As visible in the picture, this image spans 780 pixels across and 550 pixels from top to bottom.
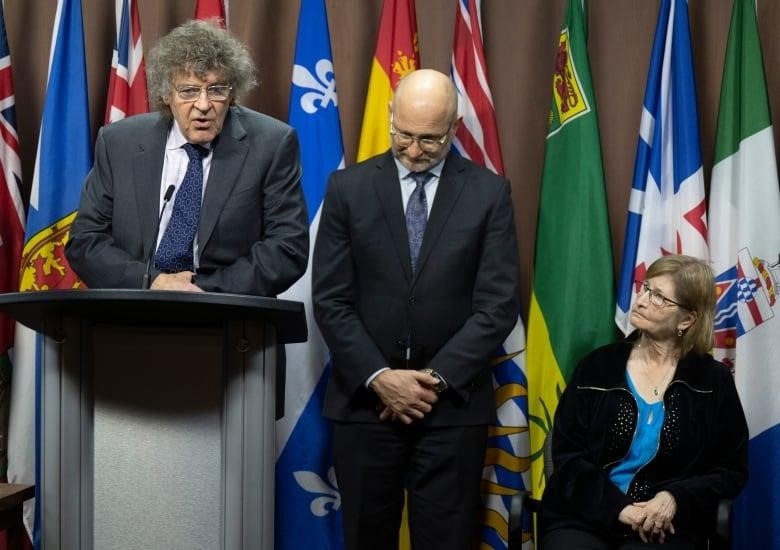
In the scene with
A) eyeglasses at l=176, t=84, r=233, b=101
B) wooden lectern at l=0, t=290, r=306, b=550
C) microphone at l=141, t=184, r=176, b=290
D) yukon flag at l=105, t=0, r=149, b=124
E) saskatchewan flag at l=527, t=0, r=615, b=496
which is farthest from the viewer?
yukon flag at l=105, t=0, r=149, b=124

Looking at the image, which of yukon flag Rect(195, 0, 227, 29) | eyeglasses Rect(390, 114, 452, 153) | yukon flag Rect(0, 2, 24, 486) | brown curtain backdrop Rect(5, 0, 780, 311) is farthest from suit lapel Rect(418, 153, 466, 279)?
yukon flag Rect(0, 2, 24, 486)

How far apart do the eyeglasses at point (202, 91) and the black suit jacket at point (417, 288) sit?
50 cm

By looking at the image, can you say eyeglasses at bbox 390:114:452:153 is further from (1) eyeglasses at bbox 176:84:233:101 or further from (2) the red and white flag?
(2) the red and white flag

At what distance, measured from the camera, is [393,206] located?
2.84 m

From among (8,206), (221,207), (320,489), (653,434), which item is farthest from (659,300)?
(8,206)

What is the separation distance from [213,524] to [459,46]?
209cm

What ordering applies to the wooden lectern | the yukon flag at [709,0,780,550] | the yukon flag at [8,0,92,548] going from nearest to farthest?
the wooden lectern
the yukon flag at [709,0,780,550]
the yukon flag at [8,0,92,548]

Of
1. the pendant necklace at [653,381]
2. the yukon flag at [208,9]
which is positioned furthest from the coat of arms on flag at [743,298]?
the yukon flag at [208,9]

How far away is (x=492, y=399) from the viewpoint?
2.81 metres

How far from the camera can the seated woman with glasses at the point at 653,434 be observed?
2.59 meters

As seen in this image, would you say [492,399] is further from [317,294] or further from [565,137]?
[565,137]

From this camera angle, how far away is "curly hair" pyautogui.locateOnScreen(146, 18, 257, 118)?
2.50 meters

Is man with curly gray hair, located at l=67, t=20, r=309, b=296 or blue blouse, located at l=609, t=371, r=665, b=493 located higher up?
man with curly gray hair, located at l=67, t=20, r=309, b=296

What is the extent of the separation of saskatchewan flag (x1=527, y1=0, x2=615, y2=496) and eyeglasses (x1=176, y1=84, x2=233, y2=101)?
131 cm
